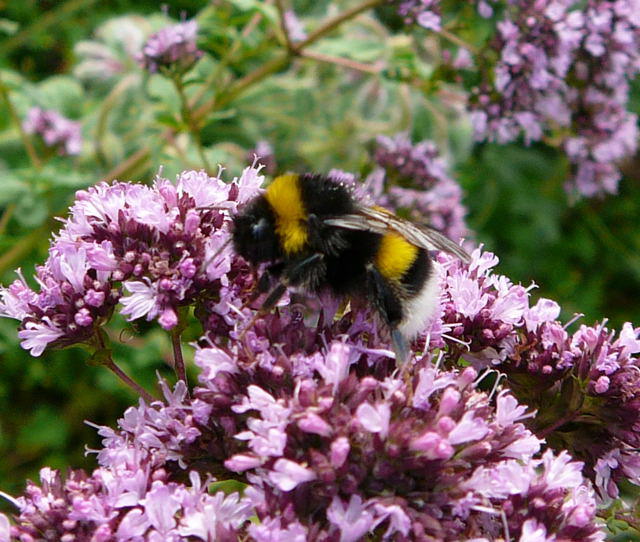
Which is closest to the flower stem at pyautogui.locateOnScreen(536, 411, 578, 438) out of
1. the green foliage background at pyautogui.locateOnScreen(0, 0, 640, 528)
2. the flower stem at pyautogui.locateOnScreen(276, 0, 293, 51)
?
the green foliage background at pyautogui.locateOnScreen(0, 0, 640, 528)

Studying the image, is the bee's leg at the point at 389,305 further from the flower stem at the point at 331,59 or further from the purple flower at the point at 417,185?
the flower stem at the point at 331,59

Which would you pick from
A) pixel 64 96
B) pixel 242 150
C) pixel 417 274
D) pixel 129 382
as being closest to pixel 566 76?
pixel 242 150

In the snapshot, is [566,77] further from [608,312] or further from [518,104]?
[608,312]

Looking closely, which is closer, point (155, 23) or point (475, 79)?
point (475, 79)

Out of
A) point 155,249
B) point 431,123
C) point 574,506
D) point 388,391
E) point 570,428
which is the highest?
point 155,249

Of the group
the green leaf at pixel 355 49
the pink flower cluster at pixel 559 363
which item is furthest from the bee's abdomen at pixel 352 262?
the green leaf at pixel 355 49

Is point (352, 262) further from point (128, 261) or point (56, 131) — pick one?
point (56, 131)

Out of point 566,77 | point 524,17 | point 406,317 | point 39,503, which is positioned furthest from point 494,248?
point 39,503

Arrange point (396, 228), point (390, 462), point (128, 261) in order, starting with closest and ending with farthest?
1. point (390, 462)
2. point (396, 228)
3. point (128, 261)
